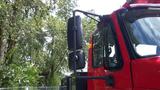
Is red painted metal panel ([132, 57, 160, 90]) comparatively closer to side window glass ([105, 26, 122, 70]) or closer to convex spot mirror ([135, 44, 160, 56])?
convex spot mirror ([135, 44, 160, 56])

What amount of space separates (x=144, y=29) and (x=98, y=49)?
0.86 metres

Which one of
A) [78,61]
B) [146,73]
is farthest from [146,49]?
[78,61]

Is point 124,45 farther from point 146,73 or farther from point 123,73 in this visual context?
point 146,73

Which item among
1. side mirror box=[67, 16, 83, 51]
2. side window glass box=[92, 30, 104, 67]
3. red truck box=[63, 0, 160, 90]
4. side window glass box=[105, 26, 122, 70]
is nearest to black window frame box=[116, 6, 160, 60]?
red truck box=[63, 0, 160, 90]

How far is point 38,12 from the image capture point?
2014 cm

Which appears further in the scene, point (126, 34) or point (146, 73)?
point (126, 34)

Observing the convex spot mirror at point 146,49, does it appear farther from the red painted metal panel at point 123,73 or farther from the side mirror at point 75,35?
the side mirror at point 75,35

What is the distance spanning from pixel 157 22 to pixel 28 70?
1074 inches

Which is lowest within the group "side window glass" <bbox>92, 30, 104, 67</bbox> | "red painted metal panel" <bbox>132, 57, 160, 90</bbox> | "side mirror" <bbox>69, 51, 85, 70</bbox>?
"red painted metal panel" <bbox>132, 57, 160, 90</bbox>

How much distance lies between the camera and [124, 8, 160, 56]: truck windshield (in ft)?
18.8

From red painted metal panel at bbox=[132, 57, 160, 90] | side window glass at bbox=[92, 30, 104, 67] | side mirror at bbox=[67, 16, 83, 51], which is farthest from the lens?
side window glass at bbox=[92, 30, 104, 67]

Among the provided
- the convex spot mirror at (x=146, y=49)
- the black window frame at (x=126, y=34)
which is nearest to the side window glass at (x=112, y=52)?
the black window frame at (x=126, y=34)

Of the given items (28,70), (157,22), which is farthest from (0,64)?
(157,22)

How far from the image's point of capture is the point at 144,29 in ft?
19.5
